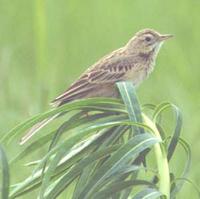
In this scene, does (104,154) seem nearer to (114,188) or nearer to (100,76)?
(114,188)

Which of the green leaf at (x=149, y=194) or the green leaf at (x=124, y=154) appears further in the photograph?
the green leaf at (x=124, y=154)

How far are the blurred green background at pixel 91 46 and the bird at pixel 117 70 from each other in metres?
0.74

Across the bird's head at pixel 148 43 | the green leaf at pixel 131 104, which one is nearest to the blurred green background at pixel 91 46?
the bird's head at pixel 148 43

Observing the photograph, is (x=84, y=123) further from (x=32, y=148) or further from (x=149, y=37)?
(x=149, y=37)

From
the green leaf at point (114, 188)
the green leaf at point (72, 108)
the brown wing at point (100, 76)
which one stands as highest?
the green leaf at point (72, 108)

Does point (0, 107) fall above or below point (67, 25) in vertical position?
below

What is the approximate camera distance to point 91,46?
6.31 metres

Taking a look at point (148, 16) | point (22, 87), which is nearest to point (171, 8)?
point (148, 16)

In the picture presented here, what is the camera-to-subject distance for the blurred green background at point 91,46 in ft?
18.6

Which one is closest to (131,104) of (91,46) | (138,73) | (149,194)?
(149,194)

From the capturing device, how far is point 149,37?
4.88m

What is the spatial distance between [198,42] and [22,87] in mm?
1277

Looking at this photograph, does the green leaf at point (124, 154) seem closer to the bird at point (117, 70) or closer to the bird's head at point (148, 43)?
the bird at point (117, 70)

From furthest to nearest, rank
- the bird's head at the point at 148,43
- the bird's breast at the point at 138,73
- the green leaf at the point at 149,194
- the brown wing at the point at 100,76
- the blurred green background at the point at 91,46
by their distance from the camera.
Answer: the blurred green background at the point at 91,46
the bird's head at the point at 148,43
the bird's breast at the point at 138,73
the brown wing at the point at 100,76
the green leaf at the point at 149,194
